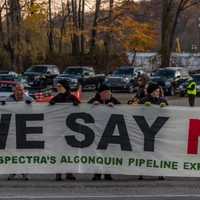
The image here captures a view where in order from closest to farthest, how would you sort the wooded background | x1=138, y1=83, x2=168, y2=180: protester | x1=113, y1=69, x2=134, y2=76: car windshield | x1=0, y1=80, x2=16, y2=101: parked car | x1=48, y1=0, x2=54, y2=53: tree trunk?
x1=138, y1=83, x2=168, y2=180: protester, x1=0, y1=80, x2=16, y2=101: parked car, x1=113, y1=69, x2=134, y2=76: car windshield, the wooded background, x1=48, y1=0, x2=54, y2=53: tree trunk

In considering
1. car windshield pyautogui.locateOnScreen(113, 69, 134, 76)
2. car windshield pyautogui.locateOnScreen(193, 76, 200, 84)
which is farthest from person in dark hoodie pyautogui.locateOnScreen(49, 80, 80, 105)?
car windshield pyautogui.locateOnScreen(113, 69, 134, 76)

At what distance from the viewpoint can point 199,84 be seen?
145ft

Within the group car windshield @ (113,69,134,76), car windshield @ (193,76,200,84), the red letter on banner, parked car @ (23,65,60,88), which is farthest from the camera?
car windshield @ (113,69,134,76)

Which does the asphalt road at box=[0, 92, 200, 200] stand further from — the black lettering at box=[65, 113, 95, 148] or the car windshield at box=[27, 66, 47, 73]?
the car windshield at box=[27, 66, 47, 73]

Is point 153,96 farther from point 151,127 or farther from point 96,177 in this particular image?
point 96,177

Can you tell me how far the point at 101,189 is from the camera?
10664 mm

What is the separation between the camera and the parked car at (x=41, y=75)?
A: 164 feet

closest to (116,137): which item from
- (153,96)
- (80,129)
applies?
(80,129)

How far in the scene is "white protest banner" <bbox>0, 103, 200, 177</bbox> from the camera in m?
11.6

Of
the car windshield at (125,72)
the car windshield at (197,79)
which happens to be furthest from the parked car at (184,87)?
the car windshield at (125,72)

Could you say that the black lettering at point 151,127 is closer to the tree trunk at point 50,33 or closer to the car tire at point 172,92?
the car tire at point 172,92

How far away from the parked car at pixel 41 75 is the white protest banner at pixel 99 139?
37293mm

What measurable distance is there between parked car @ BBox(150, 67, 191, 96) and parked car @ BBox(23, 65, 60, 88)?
26.6 ft

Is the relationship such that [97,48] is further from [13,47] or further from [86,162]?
[86,162]
